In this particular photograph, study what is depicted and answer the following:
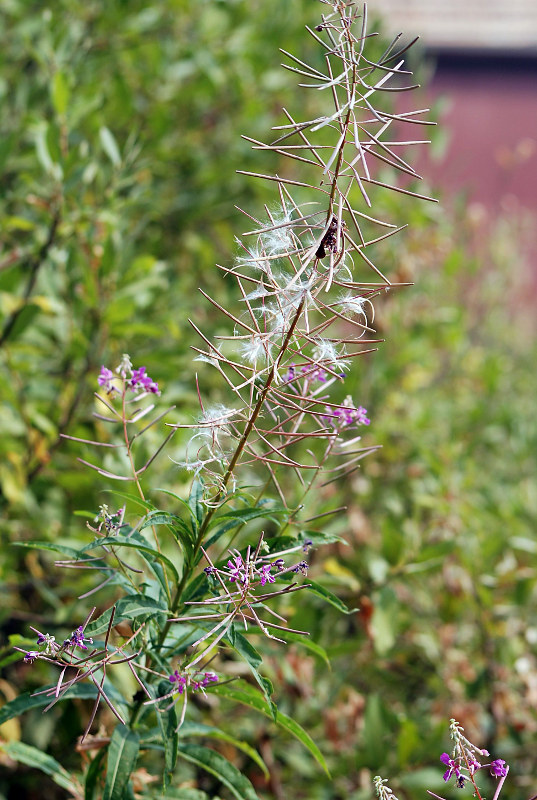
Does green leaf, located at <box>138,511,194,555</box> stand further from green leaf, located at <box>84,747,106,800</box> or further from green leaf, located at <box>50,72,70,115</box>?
green leaf, located at <box>50,72,70,115</box>

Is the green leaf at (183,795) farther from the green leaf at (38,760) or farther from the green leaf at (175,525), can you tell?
the green leaf at (175,525)

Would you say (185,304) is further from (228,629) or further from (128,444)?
(228,629)

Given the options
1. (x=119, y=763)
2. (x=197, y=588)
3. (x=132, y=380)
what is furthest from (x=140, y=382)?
(x=119, y=763)

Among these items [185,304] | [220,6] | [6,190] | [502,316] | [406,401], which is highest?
[220,6]

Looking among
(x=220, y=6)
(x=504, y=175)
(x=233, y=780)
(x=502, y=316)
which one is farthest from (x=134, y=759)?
(x=504, y=175)

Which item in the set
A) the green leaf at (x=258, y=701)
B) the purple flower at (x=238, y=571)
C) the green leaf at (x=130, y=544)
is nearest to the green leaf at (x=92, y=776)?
the green leaf at (x=258, y=701)
